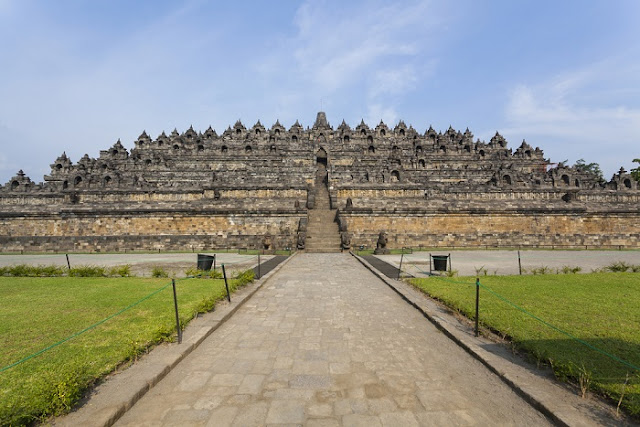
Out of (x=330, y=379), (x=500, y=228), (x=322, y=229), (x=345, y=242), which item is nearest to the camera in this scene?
(x=330, y=379)

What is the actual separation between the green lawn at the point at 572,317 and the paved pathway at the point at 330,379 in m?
1.00

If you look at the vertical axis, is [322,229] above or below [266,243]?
above

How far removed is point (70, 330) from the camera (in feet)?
17.7

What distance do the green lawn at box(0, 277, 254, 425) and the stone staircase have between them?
1107 centimetres

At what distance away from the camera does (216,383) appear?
394 centimetres

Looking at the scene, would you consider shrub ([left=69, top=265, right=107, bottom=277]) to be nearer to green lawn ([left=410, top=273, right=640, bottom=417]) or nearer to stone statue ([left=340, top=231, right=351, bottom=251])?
green lawn ([left=410, top=273, right=640, bottom=417])

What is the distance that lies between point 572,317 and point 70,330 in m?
9.82

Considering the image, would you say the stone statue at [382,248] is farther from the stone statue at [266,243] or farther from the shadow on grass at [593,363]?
the shadow on grass at [593,363]

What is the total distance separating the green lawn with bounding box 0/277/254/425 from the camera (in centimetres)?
318

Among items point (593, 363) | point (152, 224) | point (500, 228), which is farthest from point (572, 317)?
point (152, 224)

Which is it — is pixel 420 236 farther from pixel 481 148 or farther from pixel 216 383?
pixel 481 148

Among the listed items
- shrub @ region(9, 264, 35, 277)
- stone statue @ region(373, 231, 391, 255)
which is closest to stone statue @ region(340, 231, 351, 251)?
stone statue @ region(373, 231, 391, 255)

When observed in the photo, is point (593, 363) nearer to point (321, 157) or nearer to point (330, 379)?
point (330, 379)

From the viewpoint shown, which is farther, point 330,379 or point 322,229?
point 322,229
